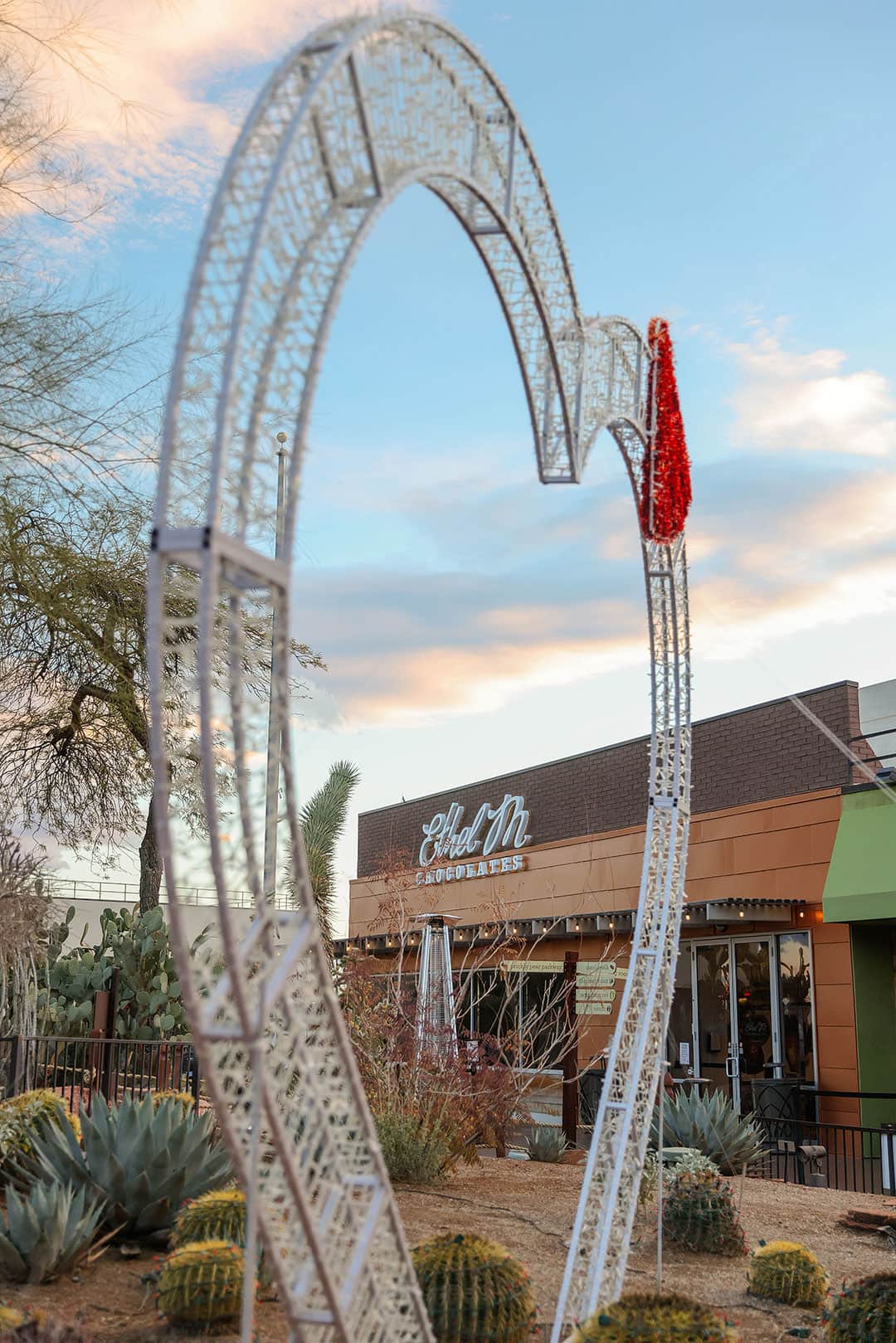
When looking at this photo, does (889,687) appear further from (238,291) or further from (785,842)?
(238,291)

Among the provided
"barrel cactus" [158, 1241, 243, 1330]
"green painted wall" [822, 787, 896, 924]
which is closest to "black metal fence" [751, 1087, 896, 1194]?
"green painted wall" [822, 787, 896, 924]

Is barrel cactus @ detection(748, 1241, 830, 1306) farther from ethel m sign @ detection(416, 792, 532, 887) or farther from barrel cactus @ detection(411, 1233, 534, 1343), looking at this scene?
ethel m sign @ detection(416, 792, 532, 887)

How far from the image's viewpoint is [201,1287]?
17.3 feet

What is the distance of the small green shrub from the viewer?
30.7 feet

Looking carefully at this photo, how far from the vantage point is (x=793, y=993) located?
16.9 m

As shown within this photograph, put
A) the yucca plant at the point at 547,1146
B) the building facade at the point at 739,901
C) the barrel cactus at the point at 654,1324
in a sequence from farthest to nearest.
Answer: the building facade at the point at 739,901 < the yucca plant at the point at 547,1146 < the barrel cactus at the point at 654,1324

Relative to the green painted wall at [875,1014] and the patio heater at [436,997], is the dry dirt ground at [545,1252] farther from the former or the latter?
the green painted wall at [875,1014]

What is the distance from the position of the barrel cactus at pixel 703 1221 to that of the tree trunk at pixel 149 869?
10763 mm

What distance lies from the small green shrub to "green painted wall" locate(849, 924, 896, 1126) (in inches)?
315

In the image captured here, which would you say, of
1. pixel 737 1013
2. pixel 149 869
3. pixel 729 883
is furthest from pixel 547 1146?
pixel 149 869

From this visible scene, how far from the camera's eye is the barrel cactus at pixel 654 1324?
4.35 metres

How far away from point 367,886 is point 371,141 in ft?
85.7

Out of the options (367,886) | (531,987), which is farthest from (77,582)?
(367,886)

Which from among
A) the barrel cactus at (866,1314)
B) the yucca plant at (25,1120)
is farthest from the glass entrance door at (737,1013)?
the barrel cactus at (866,1314)
